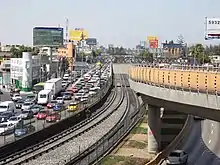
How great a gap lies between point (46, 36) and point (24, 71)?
40.4 m

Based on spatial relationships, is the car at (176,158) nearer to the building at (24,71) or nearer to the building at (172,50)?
the building at (24,71)

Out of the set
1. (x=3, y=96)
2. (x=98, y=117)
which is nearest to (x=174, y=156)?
(x=98, y=117)

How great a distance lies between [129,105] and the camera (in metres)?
68.2

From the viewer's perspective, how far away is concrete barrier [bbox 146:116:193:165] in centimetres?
2850

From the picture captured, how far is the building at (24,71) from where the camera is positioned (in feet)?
260

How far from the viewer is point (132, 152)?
103ft

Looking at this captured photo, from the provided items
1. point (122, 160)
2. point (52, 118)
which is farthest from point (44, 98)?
point (122, 160)

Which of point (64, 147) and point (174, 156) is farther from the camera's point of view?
point (64, 147)

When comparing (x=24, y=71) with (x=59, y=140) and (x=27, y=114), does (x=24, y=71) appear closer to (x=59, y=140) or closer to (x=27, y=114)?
(x=27, y=114)

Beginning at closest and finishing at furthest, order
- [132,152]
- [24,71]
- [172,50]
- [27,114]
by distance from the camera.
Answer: [132,152]
[27,114]
[24,71]
[172,50]

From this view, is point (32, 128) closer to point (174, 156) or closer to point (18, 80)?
point (174, 156)

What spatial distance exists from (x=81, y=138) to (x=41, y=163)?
11703mm

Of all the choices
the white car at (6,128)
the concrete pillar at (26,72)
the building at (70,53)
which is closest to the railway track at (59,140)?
the white car at (6,128)

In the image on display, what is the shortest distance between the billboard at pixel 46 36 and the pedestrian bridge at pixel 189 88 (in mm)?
93552
